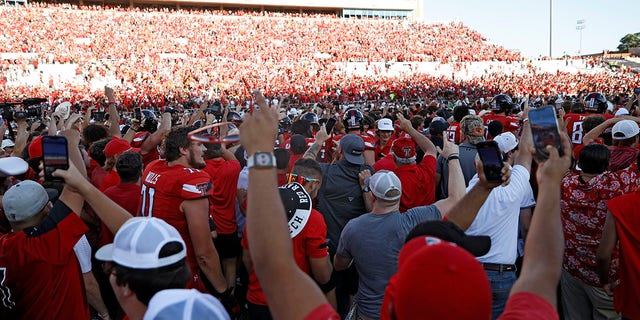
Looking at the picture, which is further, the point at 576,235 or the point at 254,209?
the point at 576,235

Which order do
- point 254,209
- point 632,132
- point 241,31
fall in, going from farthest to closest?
point 241,31 < point 632,132 < point 254,209

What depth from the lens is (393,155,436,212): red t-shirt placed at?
4242 mm

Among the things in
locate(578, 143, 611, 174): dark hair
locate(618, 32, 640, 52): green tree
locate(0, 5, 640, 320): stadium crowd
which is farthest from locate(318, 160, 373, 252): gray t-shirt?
locate(618, 32, 640, 52): green tree

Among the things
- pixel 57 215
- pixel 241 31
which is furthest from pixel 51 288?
pixel 241 31

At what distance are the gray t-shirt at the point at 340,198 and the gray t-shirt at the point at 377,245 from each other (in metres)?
1.25

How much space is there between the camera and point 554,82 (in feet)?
114

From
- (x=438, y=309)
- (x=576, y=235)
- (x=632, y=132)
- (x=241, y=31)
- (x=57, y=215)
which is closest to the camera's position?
(x=438, y=309)

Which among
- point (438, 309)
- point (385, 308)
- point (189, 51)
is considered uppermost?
point (189, 51)

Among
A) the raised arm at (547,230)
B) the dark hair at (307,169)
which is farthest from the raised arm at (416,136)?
the raised arm at (547,230)

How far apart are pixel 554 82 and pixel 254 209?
3785 centimetres

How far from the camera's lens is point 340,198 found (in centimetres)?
423

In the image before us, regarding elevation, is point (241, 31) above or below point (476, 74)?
above

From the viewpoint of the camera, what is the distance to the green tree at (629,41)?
2703 inches

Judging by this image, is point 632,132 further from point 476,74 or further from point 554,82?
point 476,74
